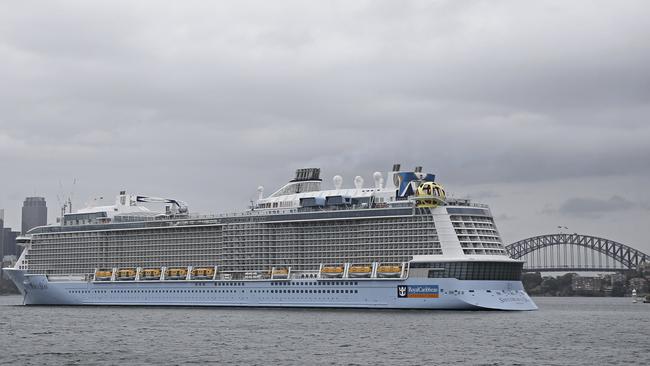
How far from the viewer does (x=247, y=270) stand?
115 meters

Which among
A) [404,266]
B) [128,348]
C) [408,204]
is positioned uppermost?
[408,204]

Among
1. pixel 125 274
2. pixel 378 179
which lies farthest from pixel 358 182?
pixel 125 274

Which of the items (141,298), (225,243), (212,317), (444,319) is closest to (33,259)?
(141,298)

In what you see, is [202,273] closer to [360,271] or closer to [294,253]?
[294,253]

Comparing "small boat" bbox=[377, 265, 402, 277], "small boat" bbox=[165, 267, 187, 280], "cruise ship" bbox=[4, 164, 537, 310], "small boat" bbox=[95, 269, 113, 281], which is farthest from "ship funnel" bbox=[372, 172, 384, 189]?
"small boat" bbox=[95, 269, 113, 281]

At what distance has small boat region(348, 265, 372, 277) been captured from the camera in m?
103

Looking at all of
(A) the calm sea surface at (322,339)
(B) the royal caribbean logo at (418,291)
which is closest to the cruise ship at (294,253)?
(B) the royal caribbean logo at (418,291)

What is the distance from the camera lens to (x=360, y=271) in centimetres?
10369

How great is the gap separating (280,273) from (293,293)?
141 inches

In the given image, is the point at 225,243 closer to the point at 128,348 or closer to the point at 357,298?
the point at 357,298

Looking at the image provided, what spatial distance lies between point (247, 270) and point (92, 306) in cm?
2293

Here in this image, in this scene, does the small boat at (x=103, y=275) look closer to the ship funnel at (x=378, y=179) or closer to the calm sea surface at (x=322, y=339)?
the calm sea surface at (x=322, y=339)

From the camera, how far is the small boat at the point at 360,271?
338 feet

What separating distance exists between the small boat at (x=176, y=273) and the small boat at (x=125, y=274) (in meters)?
5.97
